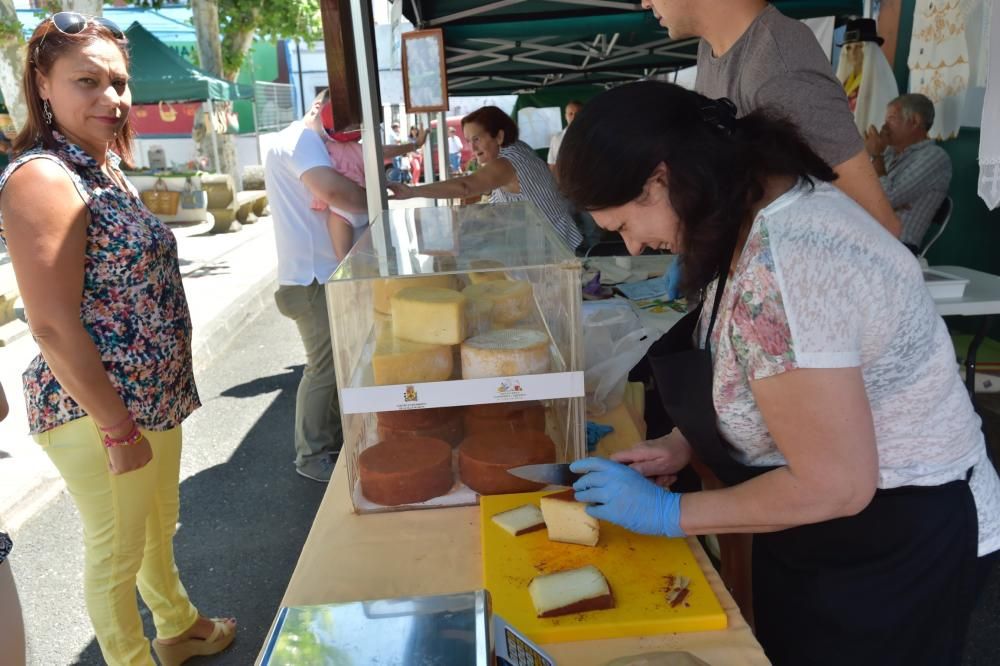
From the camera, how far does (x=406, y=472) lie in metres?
1.52

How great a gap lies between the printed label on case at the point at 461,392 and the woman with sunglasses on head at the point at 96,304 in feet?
2.42

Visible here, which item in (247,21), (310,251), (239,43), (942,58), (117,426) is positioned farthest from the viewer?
(239,43)

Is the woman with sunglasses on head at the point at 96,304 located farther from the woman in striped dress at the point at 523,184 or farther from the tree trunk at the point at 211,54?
the tree trunk at the point at 211,54

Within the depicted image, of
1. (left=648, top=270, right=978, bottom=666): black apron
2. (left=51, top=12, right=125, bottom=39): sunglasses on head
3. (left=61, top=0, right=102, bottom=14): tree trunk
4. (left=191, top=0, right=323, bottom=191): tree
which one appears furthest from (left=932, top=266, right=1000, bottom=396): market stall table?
(left=191, top=0, right=323, bottom=191): tree

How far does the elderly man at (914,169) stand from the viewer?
417cm

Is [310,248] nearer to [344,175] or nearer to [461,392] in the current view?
[344,175]

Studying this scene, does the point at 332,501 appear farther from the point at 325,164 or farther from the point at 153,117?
the point at 153,117

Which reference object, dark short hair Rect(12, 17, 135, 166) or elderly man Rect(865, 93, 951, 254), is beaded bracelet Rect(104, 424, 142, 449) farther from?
elderly man Rect(865, 93, 951, 254)

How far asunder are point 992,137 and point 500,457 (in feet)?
5.96

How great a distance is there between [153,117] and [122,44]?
23.4 meters

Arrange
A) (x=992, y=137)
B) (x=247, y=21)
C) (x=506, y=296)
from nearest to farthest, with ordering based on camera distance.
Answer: (x=506, y=296) → (x=992, y=137) → (x=247, y=21)

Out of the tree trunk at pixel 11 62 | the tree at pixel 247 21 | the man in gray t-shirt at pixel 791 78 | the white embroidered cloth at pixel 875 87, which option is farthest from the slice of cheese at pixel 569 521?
the tree at pixel 247 21

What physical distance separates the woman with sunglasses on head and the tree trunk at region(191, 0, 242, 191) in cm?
1152

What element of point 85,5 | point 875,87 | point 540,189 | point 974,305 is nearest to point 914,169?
point 875,87
